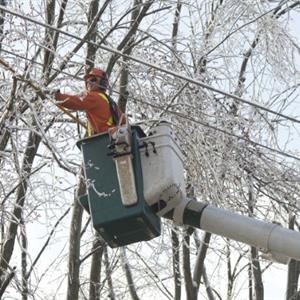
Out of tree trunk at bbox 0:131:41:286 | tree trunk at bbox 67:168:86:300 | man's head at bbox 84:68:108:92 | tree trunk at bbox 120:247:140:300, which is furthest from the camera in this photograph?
tree trunk at bbox 120:247:140:300

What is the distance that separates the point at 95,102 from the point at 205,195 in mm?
2344

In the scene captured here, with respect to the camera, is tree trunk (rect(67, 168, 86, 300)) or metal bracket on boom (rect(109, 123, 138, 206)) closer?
metal bracket on boom (rect(109, 123, 138, 206))

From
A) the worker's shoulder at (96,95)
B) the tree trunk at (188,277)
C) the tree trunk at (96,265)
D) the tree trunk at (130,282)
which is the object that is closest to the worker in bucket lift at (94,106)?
the worker's shoulder at (96,95)

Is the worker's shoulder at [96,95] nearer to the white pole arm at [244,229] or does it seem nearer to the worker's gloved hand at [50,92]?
the worker's gloved hand at [50,92]

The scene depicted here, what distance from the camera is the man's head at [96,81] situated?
5.75 metres

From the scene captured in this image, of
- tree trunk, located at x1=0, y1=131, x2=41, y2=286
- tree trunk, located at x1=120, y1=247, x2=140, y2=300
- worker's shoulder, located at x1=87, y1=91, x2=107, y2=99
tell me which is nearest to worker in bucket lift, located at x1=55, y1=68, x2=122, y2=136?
worker's shoulder, located at x1=87, y1=91, x2=107, y2=99

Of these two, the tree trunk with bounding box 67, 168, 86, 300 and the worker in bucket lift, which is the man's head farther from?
the tree trunk with bounding box 67, 168, 86, 300

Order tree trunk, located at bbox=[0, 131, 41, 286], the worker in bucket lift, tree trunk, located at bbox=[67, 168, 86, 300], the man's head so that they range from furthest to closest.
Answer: tree trunk, located at bbox=[67, 168, 86, 300] → tree trunk, located at bbox=[0, 131, 41, 286] → the man's head → the worker in bucket lift

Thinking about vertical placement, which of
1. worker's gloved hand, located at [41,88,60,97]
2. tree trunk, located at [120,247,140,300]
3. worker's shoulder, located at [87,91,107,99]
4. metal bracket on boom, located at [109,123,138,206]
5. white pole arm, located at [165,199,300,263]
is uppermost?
tree trunk, located at [120,247,140,300]

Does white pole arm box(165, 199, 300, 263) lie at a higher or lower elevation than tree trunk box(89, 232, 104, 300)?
lower

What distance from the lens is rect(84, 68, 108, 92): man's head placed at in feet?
18.9

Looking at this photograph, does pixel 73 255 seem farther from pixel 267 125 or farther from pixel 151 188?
pixel 151 188

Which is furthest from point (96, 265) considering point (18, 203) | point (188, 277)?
point (18, 203)

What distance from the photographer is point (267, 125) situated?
838 centimetres
